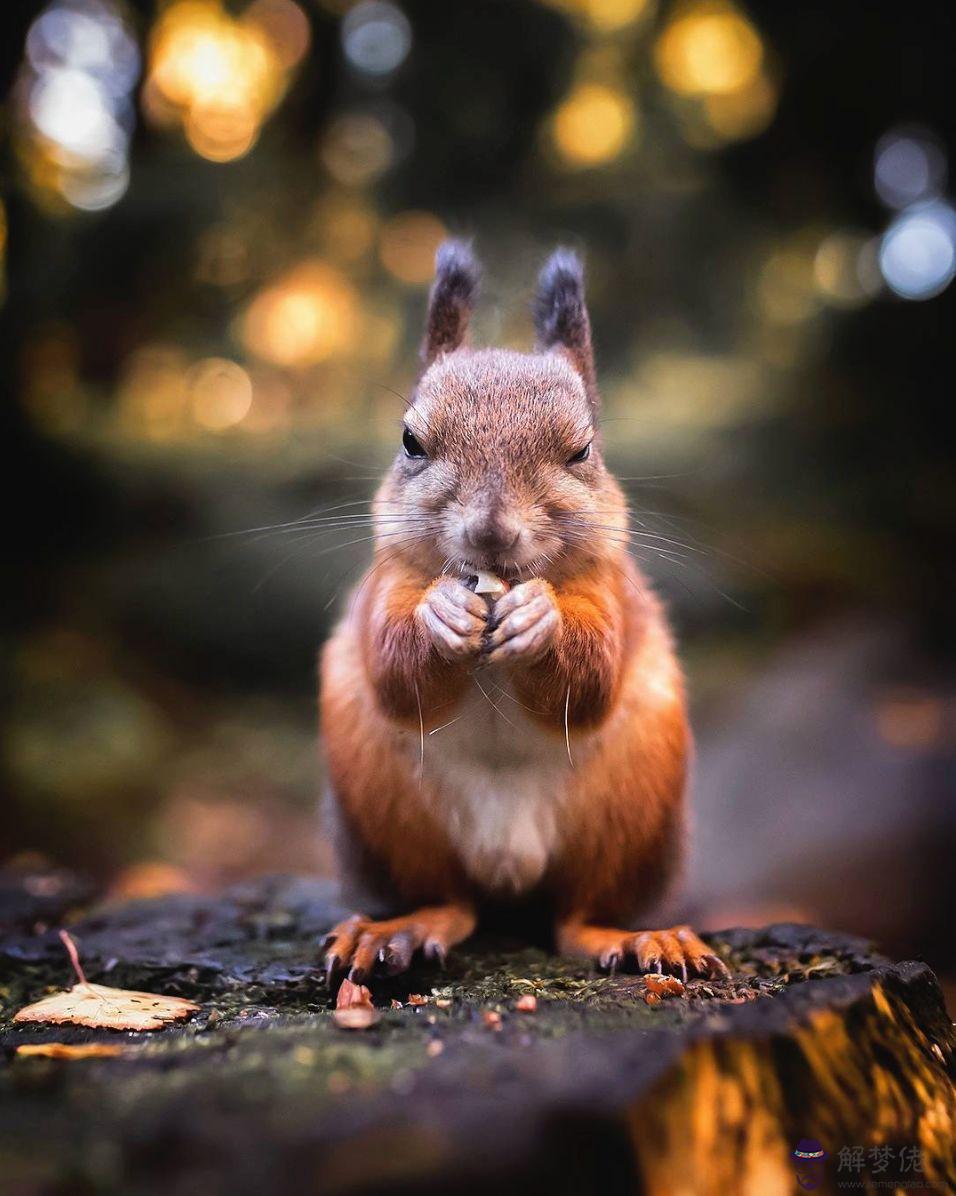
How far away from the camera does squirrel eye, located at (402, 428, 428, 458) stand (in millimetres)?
1505

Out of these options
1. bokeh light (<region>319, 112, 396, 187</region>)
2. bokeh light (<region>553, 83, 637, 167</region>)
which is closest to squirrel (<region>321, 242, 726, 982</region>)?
bokeh light (<region>553, 83, 637, 167</region>)

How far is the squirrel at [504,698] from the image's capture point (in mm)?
1359

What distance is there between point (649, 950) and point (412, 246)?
2606 mm

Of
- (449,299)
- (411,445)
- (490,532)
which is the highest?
(449,299)

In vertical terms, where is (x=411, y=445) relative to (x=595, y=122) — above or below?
below

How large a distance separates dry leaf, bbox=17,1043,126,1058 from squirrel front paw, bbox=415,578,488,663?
1.98 ft

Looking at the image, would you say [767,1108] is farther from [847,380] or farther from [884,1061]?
[847,380]

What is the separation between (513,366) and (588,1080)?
1065mm

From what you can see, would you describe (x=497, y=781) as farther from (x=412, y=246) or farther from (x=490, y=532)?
(x=412, y=246)

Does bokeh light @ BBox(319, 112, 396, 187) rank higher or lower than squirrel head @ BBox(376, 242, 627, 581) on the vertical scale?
higher

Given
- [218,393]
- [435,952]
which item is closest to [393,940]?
[435,952]

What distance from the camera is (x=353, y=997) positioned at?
1.29 metres

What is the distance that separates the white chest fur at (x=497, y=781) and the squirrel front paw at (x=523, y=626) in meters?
0.14

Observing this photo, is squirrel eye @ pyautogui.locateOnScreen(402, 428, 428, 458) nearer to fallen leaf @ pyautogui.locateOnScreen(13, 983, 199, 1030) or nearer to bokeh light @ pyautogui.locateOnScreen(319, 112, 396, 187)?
fallen leaf @ pyautogui.locateOnScreen(13, 983, 199, 1030)
